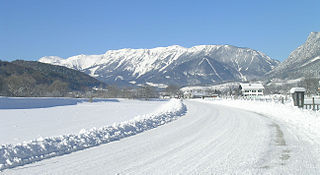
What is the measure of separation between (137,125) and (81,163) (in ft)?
29.7

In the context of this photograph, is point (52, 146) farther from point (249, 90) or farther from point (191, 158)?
point (249, 90)

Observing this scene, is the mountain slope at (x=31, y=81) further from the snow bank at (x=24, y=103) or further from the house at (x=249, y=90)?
the house at (x=249, y=90)

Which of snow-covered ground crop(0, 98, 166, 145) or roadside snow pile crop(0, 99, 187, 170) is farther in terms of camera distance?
snow-covered ground crop(0, 98, 166, 145)

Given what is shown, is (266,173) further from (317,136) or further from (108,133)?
(108,133)

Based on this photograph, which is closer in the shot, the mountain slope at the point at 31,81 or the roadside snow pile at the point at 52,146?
the roadside snow pile at the point at 52,146

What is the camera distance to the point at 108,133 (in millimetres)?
13883

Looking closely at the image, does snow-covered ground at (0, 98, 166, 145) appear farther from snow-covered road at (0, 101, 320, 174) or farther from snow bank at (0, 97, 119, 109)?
snow-covered road at (0, 101, 320, 174)

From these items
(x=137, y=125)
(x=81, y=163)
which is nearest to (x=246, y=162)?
(x=81, y=163)

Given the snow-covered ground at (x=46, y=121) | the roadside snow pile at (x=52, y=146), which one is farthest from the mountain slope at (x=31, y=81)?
the roadside snow pile at (x=52, y=146)

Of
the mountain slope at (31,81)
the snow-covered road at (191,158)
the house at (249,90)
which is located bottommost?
the snow-covered road at (191,158)

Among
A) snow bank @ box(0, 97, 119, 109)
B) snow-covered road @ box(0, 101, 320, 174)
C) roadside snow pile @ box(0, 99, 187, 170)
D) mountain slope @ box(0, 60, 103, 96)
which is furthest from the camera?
mountain slope @ box(0, 60, 103, 96)

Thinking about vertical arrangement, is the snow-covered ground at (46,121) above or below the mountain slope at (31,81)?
below

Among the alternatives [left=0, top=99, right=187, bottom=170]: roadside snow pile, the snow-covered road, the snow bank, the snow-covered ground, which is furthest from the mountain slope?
the snow-covered road

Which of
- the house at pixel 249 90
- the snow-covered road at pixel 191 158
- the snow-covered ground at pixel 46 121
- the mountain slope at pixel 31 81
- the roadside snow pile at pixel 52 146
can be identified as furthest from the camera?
the house at pixel 249 90
